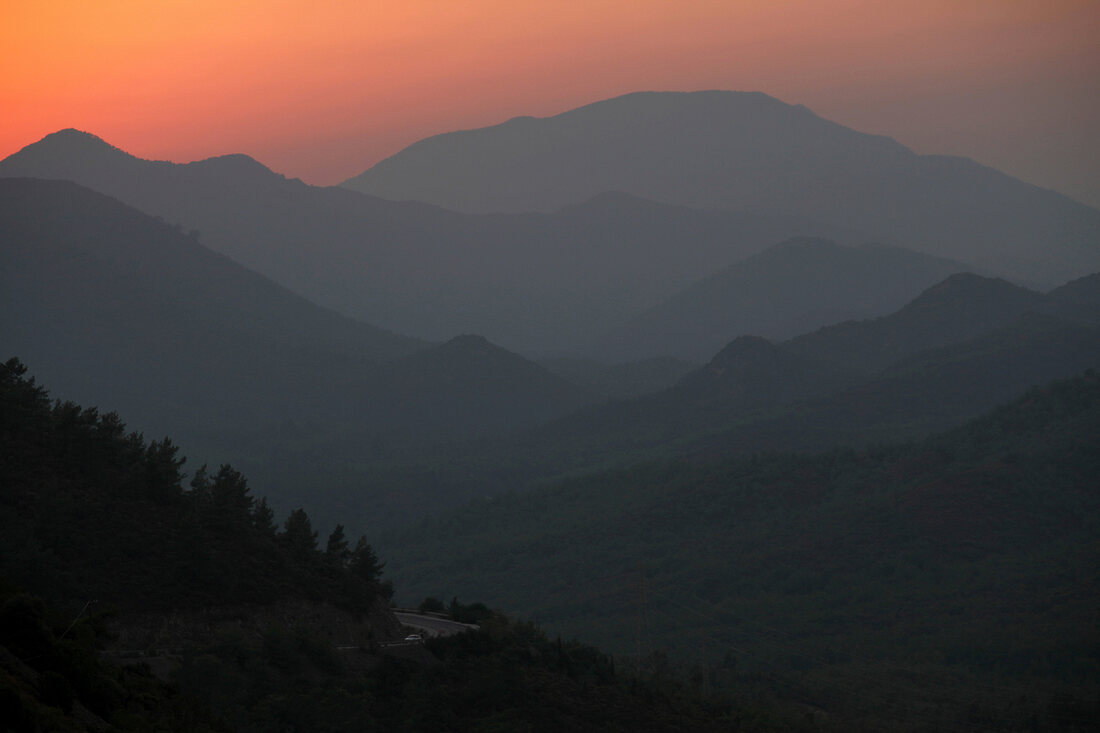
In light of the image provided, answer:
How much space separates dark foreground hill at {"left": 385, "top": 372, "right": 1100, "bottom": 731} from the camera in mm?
64250

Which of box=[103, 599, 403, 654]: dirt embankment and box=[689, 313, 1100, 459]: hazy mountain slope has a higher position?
box=[689, 313, 1100, 459]: hazy mountain slope

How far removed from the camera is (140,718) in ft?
70.2

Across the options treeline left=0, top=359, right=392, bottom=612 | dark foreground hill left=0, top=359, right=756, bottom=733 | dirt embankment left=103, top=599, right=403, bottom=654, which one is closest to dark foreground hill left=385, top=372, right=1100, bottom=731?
dark foreground hill left=0, top=359, right=756, bottom=733

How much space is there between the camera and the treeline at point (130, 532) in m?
33.2

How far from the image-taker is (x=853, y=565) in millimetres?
90500

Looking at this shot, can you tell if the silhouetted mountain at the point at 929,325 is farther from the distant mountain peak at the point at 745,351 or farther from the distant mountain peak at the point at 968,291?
the distant mountain peak at the point at 745,351

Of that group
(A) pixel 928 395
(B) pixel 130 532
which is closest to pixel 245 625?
(B) pixel 130 532

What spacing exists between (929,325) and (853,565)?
97.7m

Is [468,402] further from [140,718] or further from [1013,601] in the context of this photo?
[140,718]

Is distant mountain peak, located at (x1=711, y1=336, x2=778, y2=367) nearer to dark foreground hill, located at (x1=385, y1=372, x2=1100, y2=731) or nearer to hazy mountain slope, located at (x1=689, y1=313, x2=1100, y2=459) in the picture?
hazy mountain slope, located at (x1=689, y1=313, x2=1100, y2=459)

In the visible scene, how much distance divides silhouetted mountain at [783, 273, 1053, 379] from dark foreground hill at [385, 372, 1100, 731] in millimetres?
58765

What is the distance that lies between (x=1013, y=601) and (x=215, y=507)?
180ft

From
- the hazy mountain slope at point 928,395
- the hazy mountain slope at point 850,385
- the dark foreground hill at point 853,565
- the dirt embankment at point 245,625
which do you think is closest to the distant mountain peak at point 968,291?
the hazy mountain slope at point 850,385

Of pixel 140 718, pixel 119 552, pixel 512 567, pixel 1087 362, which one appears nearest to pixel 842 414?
pixel 1087 362
